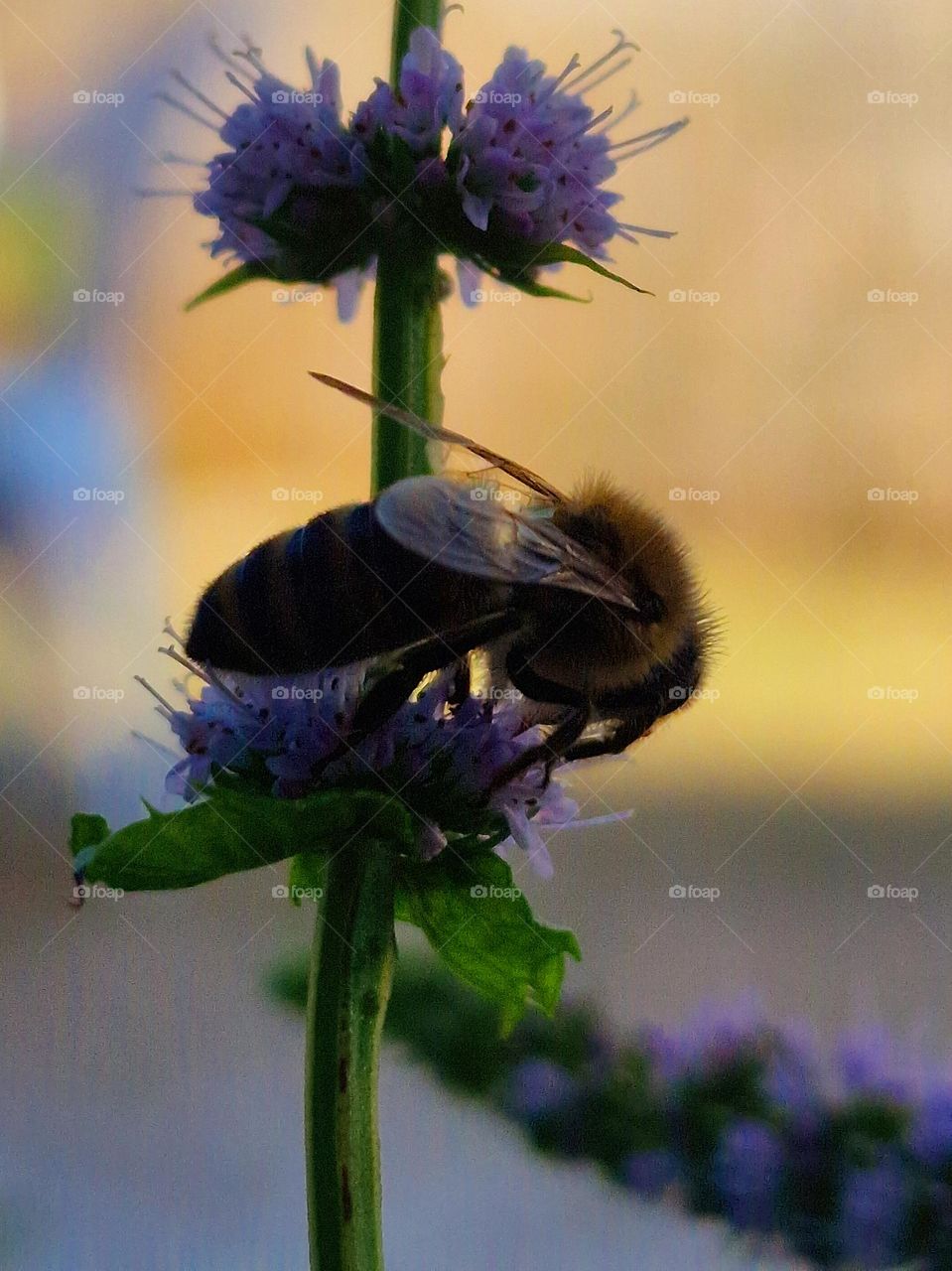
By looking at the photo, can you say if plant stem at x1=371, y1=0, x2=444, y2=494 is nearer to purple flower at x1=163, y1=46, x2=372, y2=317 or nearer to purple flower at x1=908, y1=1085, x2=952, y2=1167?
purple flower at x1=163, y1=46, x2=372, y2=317

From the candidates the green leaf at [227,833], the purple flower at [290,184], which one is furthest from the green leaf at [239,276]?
the green leaf at [227,833]

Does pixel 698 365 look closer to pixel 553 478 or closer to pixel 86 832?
pixel 553 478

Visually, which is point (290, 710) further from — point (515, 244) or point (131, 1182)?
point (131, 1182)

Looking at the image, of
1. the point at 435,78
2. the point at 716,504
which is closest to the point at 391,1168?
the point at 716,504

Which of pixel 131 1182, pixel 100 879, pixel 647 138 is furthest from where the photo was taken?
pixel 131 1182

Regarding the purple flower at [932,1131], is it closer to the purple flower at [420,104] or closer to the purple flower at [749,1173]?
the purple flower at [749,1173]

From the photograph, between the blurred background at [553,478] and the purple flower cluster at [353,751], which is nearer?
the purple flower cluster at [353,751]

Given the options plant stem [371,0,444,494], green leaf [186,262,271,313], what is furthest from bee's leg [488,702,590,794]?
green leaf [186,262,271,313]
